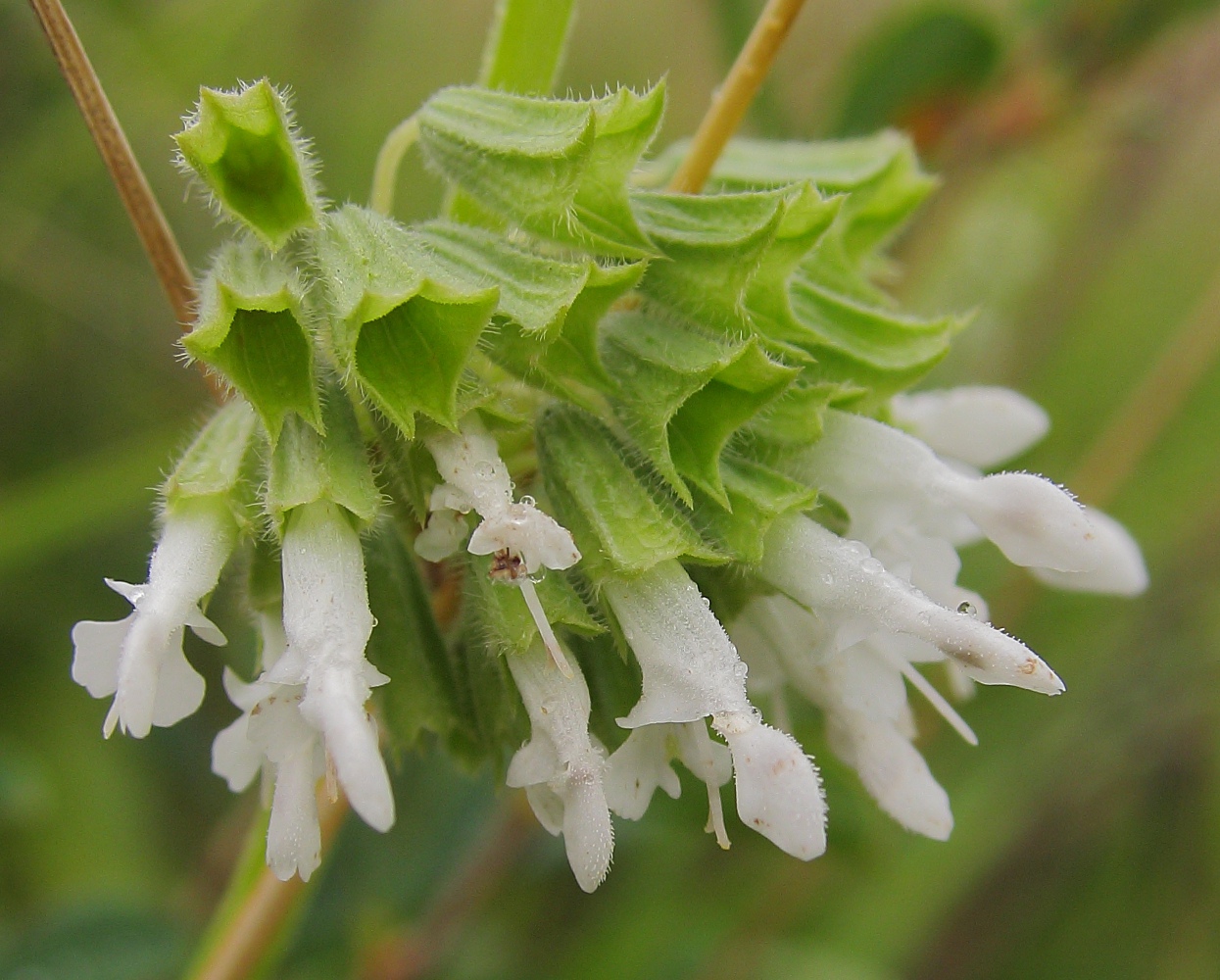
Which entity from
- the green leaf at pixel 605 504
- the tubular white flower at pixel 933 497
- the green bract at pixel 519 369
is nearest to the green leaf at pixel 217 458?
the green bract at pixel 519 369

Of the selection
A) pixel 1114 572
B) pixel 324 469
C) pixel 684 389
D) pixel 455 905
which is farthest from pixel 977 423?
pixel 455 905

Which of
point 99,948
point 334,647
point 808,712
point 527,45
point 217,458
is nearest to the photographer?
point 334,647

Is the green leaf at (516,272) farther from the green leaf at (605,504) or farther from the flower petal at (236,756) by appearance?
the flower petal at (236,756)

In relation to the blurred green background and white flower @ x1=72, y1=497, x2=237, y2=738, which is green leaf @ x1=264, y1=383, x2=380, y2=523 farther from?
the blurred green background

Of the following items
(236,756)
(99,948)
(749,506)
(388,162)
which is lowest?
(99,948)

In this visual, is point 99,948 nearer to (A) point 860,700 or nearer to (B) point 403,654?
(B) point 403,654

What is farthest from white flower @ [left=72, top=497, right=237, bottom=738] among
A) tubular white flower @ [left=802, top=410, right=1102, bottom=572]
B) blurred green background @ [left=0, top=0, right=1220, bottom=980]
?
blurred green background @ [left=0, top=0, right=1220, bottom=980]
